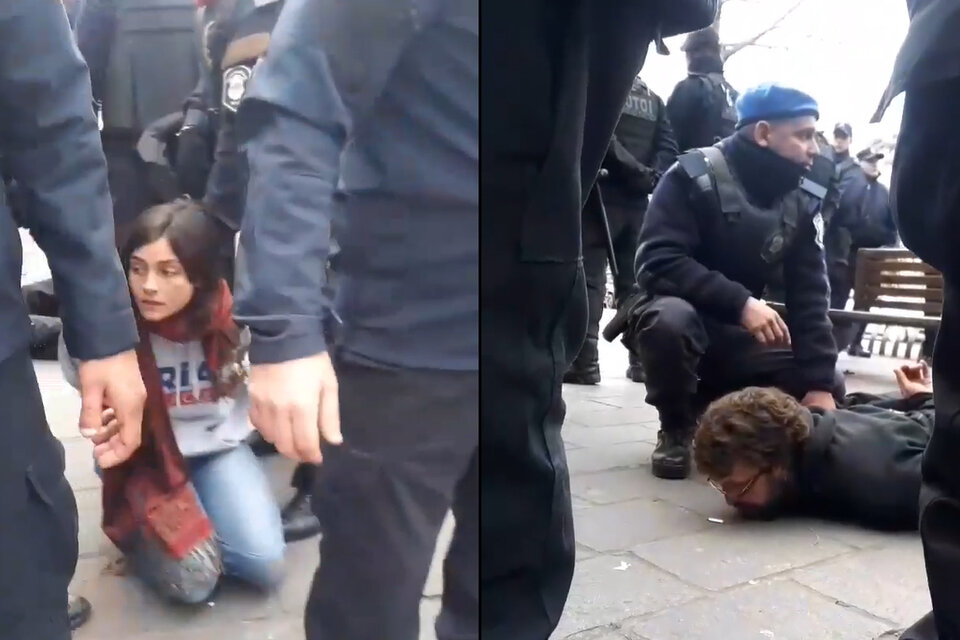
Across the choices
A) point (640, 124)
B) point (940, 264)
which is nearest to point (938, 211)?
point (940, 264)

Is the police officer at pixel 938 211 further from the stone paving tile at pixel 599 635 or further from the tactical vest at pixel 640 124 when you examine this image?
the tactical vest at pixel 640 124

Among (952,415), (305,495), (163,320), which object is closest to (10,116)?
(163,320)

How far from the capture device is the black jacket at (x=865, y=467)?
7.40ft

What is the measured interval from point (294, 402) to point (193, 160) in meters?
0.25

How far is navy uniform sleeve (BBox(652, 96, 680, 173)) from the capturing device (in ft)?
13.9

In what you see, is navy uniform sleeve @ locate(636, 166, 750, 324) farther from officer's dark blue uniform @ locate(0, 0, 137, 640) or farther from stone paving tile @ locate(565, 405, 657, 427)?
officer's dark blue uniform @ locate(0, 0, 137, 640)

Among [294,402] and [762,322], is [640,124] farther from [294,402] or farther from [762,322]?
[294,402]

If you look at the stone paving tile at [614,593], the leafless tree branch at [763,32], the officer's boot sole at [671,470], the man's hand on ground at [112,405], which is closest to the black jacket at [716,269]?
the officer's boot sole at [671,470]

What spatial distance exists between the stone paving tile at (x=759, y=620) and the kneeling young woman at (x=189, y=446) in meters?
0.99

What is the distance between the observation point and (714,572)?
2.02 meters

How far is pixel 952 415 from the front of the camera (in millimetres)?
1266

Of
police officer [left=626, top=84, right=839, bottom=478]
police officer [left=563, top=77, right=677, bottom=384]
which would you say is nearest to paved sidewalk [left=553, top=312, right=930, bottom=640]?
police officer [left=626, top=84, right=839, bottom=478]

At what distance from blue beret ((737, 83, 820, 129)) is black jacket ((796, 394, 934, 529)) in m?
0.98

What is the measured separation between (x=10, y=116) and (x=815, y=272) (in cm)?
258
